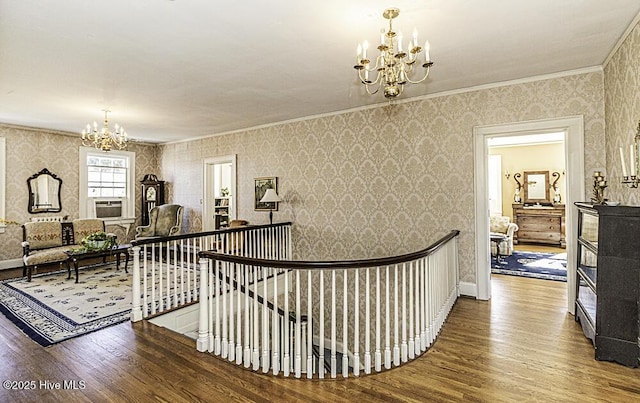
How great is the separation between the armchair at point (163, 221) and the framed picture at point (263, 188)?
6.69 feet

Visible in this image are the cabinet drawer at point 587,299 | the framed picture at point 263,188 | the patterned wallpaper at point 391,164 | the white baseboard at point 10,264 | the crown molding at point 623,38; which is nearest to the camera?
the crown molding at point 623,38


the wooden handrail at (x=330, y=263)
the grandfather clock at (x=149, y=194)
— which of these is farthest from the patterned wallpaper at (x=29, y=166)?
the wooden handrail at (x=330, y=263)

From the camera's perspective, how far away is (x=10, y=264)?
20.1ft

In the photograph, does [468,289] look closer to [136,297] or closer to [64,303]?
[136,297]

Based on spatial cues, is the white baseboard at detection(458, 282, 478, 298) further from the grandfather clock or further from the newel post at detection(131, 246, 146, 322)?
the grandfather clock

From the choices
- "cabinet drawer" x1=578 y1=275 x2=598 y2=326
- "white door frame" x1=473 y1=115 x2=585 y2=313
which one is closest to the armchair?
"white door frame" x1=473 y1=115 x2=585 y2=313

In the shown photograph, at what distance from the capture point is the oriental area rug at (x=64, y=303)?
133 inches

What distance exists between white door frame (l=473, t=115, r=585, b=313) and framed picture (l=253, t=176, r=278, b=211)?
11.5 feet

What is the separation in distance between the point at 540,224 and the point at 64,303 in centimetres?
961

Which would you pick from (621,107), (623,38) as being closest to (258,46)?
(623,38)

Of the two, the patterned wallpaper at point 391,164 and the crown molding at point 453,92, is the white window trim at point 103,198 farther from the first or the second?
the crown molding at point 453,92

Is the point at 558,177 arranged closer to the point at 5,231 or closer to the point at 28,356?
the point at 28,356

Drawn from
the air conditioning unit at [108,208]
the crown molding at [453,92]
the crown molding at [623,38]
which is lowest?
the air conditioning unit at [108,208]

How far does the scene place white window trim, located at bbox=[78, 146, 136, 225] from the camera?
711 cm
